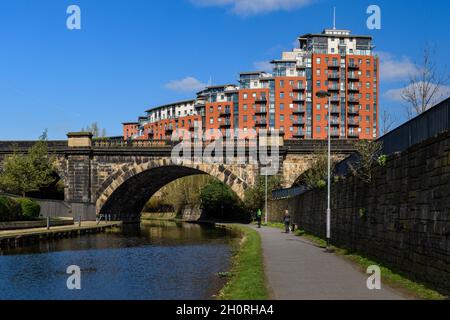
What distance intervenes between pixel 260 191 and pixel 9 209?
27117mm

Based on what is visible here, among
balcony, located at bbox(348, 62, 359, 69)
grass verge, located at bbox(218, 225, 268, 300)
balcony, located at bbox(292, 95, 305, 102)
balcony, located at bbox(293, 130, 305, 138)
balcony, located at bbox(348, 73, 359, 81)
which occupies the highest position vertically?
balcony, located at bbox(348, 62, 359, 69)

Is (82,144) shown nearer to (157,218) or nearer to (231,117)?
(157,218)

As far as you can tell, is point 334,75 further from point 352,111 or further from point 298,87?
point 352,111

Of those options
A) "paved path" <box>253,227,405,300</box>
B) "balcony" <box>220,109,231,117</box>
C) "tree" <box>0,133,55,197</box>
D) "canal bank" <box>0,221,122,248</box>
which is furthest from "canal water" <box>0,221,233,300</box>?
"balcony" <box>220,109,231,117</box>

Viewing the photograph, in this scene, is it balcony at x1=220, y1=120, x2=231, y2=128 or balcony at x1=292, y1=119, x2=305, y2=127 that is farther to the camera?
balcony at x1=220, y1=120, x2=231, y2=128

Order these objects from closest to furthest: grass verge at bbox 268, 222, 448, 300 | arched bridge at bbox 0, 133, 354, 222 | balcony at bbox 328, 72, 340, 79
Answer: grass verge at bbox 268, 222, 448, 300 < arched bridge at bbox 0, 133, 354, 222 < balcony at bbox 328, 72, 340, 79

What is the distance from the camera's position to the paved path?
12344mm

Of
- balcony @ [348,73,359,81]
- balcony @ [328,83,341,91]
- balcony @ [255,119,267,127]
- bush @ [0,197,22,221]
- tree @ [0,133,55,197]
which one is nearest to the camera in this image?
bush @ [0,197,22,221]

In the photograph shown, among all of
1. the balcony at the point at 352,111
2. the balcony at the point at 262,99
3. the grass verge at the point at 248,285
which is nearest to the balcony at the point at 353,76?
the balcony at the point at 352,111

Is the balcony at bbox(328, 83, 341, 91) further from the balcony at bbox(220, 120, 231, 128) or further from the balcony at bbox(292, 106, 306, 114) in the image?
the balcony at bbox(220, 120, 231, 128)

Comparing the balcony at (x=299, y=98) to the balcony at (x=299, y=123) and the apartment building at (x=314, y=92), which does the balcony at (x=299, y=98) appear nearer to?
the apartment building at (x=314, y=92)

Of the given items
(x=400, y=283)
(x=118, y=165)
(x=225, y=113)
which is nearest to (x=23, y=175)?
(x=118, y=165)

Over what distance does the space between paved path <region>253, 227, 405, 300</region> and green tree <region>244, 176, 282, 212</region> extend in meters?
35.2

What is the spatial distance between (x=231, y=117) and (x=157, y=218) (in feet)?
154
